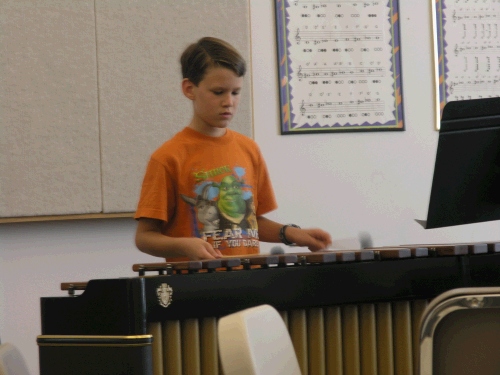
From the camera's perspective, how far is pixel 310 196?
373 centimetres

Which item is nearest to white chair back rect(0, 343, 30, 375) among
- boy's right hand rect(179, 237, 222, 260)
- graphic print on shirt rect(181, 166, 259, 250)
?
boy's right hand rect(179, 237, 222, 260)

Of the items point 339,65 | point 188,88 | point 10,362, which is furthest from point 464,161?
point 339,65

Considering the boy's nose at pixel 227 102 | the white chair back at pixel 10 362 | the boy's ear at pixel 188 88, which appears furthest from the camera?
the boy's ear at pixel 188 88

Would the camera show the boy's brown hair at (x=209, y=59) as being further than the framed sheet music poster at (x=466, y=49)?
No

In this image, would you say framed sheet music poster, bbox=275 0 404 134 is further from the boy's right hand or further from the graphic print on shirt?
the boy's right hand

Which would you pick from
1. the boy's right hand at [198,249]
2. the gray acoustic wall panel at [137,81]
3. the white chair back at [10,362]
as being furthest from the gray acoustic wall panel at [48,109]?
the white chair back at [10,362]

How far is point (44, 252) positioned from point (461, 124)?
75.5 inches

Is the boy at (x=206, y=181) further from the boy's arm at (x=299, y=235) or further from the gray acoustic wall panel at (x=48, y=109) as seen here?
the gray acoustic wall panel at (x=48, y=109)

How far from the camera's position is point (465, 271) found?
2.15 m

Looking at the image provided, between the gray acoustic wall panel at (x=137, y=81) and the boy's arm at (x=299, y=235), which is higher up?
the gray acoustic wall panel at (x=137, y=81)

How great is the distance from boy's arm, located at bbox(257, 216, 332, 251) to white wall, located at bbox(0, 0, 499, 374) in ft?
3.01

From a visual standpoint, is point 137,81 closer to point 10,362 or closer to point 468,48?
point 468,48

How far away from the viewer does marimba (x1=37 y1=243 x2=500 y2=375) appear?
1789 mm

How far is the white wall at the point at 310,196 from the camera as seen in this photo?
3299 mm
